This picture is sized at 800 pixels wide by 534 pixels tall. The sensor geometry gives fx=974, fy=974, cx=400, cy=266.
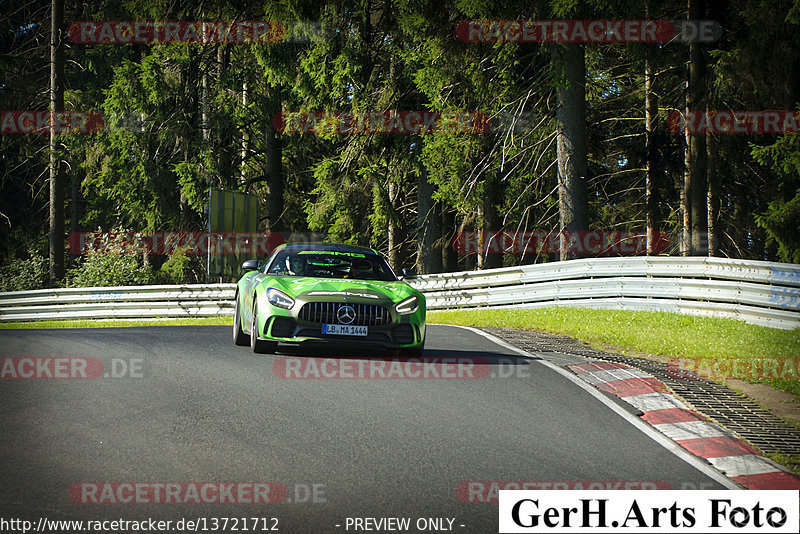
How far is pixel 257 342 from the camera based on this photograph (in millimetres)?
12125

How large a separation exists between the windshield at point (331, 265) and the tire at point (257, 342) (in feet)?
2.49

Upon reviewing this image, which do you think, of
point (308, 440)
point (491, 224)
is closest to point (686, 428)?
point (308, 440)

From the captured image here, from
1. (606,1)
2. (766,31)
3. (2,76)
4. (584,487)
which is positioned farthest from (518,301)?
(2,76)

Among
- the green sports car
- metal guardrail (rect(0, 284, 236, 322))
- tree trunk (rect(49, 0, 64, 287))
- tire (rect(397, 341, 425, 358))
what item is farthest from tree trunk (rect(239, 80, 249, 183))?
tire (rect(397, 341, 425, 358))

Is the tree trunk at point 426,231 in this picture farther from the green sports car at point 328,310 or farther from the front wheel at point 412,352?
the front wheel at point 412,352

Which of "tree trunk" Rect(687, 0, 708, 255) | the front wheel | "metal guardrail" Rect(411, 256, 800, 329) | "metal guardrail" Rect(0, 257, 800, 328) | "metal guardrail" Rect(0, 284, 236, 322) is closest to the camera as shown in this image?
the front wheel

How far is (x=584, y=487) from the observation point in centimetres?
621

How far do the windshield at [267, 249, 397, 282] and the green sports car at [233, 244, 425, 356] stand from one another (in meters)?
0.03

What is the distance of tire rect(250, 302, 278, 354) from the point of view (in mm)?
12008

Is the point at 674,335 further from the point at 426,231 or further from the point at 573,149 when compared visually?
the point at 426,231

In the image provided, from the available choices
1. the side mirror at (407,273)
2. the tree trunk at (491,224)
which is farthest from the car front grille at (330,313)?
the tree trunk at (491,224)

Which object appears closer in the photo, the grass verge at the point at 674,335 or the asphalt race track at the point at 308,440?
the asphalt race track at the point at 308,440

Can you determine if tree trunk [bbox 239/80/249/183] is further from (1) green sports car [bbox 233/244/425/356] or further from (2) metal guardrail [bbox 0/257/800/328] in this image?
(1) green sports car [bbox 233/244/425/356]

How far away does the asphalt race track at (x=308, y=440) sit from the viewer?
19.1 feet
